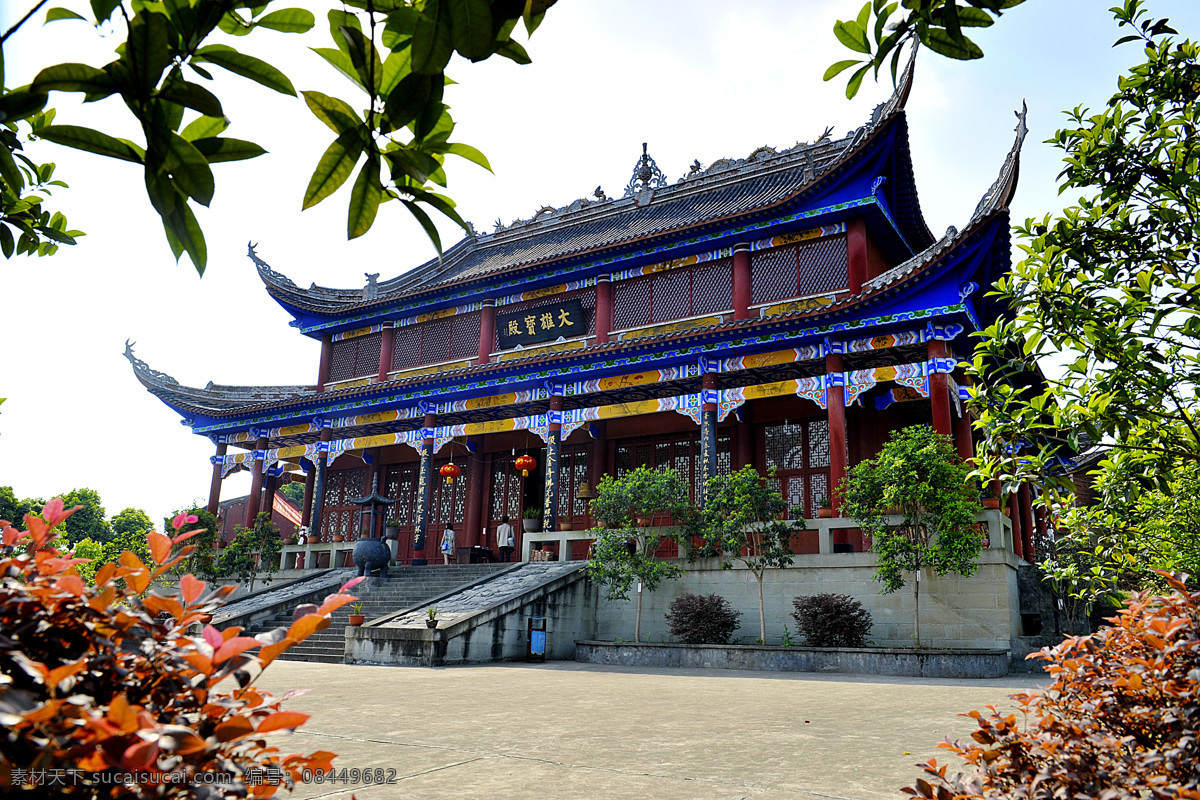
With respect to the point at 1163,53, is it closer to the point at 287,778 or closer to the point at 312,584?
the point at 287,778

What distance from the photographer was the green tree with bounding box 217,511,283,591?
52.4ft

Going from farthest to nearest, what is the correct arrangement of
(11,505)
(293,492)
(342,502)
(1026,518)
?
(293,492) < (11,505) < (342,502) < (1026,518)

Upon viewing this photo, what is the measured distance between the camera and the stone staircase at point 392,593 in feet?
38.7

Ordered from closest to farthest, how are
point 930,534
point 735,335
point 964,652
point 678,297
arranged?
point 964,652 → point 930,534 → point 735,335 → point 678,297

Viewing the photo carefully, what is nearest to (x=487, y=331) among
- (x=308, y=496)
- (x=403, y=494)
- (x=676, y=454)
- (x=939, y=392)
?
(x=403, y=494)

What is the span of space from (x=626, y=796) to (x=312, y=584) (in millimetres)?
13442

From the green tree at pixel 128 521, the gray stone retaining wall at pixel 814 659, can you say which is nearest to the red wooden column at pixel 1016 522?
the gray stone retaining wall at pixel 814 659

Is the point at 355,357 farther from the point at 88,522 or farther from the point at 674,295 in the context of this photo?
the point at 88,522

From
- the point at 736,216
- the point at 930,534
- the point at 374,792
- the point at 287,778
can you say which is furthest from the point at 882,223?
the point at 287,778

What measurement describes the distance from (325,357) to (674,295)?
9.53 meters

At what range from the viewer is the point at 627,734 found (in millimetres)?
4527

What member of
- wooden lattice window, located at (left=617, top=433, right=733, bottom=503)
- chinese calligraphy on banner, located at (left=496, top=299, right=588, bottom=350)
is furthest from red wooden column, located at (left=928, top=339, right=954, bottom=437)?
chinese calligraphy on banner, located at (left=496, top=299, right=588, bottom=350)

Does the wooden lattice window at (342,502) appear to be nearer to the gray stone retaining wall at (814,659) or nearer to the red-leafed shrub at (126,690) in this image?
the gray stone retaining wall at (814,659)

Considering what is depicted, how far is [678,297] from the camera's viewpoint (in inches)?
613
